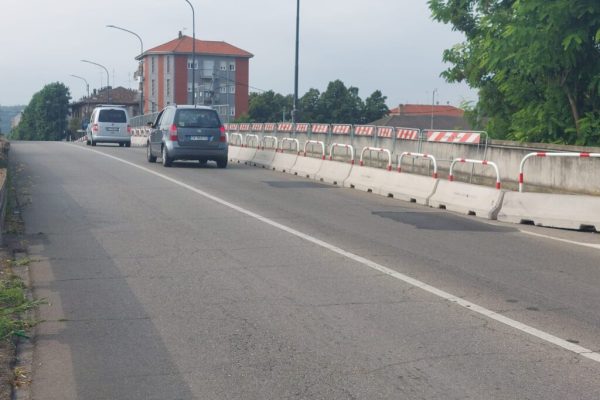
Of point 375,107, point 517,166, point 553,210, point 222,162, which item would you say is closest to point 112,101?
point 375,107

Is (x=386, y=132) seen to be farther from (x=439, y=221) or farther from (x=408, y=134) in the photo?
(x=439, y=221)

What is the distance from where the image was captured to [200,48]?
13400cm

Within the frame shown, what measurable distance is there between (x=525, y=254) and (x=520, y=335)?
458 centimetres

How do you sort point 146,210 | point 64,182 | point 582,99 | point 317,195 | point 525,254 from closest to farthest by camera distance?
point 525,254
point 146,210
point 317,195
point 64,182
point 582,99

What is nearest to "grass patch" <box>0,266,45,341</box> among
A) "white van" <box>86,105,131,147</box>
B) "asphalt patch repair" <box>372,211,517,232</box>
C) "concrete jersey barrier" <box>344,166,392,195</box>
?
"asphalt patch repair" <box>372,211,517,232</box>

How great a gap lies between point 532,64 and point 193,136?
32.6 ft

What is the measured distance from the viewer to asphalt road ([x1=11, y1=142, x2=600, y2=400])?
593 cm

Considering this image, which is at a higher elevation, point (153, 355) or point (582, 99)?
point (582, 99)

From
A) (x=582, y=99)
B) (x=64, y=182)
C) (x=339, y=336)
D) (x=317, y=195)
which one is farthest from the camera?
(x=582, y=99)

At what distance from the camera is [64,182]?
20.4 meters

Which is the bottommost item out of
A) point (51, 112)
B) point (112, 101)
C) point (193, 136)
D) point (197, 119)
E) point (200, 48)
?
point (51, 112)

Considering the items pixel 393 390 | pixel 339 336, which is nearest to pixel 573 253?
pixel 339 336

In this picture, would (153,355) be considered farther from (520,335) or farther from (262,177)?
(262,177)

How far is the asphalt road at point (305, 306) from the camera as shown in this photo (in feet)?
19.5
